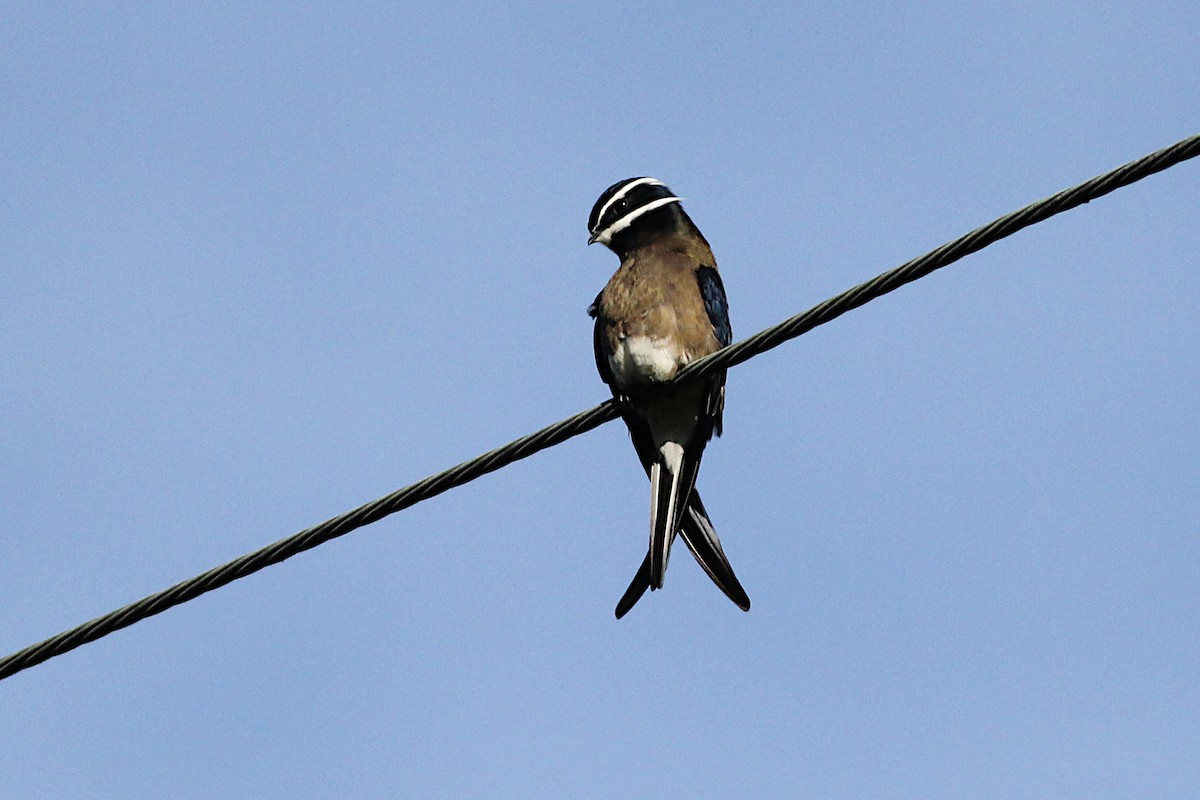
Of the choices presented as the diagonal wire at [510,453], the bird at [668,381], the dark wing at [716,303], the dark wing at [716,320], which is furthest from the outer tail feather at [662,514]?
the diagonal wire at [510,453]

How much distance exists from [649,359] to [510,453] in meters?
1.73

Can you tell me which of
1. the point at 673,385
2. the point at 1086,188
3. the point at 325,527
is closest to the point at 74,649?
the point at 325,527

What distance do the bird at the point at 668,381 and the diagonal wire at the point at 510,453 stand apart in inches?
55.3

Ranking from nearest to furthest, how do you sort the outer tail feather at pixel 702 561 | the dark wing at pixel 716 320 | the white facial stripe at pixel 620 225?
1. the outer tail feather at pixel 702 561
2. the dark wing at pixel 716 320
3. the white facial stripe at pixel 620 225

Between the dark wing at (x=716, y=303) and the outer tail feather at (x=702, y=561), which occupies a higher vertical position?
the dark wing at (x=716, y=303)

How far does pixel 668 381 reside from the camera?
7.40 m

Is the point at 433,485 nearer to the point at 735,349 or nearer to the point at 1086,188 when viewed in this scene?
the point at 735,349

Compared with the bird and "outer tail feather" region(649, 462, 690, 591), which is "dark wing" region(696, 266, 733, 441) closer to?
the bird

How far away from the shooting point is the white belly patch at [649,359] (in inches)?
293

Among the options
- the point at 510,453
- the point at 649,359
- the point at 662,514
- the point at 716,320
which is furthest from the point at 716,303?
the point at 510,453

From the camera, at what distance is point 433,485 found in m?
5.71

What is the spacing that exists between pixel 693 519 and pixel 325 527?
2344 millimetres

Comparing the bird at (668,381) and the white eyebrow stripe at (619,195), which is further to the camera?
the white eyebrow stripe at (619,195)

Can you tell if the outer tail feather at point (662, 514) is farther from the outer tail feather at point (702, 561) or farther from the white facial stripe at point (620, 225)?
the white facial stripe at point (620, 225)
